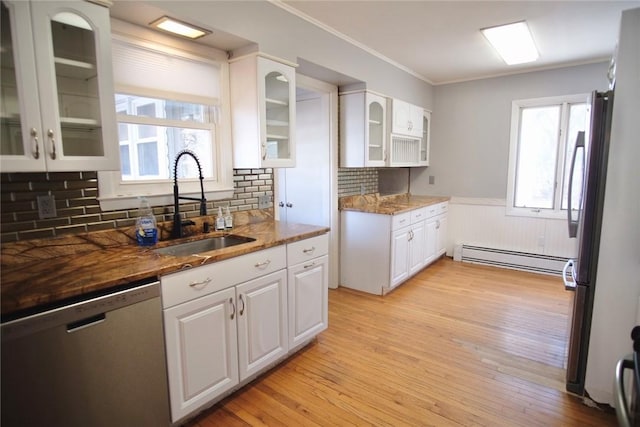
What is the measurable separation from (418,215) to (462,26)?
1957 mm

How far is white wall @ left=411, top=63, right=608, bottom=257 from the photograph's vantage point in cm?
420

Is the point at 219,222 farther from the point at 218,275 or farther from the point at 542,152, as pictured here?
the point at 542,152

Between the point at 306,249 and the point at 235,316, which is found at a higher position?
the point at 306,249

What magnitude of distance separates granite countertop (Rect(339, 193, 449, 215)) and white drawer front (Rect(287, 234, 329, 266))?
1.14 metres

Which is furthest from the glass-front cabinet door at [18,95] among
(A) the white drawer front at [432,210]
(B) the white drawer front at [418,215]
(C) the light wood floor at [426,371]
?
(A) the white drawer front at [432,210]

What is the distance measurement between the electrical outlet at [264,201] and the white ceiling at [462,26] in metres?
1.42

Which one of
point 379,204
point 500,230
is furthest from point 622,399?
point 500,230

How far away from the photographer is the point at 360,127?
351 centimetres

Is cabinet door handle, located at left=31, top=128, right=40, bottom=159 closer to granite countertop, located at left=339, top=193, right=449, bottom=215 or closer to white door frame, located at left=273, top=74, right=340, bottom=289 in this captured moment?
white door frame, located at left=273, top=74, right=340, bottom=289

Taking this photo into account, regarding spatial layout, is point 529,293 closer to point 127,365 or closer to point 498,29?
point 498,29

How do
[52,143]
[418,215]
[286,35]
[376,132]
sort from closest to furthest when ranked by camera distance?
[52,143], [286,35], [376,132], [418,215]

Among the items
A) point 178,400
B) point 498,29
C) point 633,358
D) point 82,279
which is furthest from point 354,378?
point 498,29

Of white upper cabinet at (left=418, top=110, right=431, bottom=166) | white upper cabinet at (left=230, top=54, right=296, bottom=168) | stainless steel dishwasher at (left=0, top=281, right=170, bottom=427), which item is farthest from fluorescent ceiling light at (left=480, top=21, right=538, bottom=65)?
stainless steel dishwasher at (left=0, top=281, right=170, bottom=427)

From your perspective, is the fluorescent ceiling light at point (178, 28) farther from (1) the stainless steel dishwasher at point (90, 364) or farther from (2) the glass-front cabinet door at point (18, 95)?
(1) the stainless steel dishwasher at point (90, 364)
